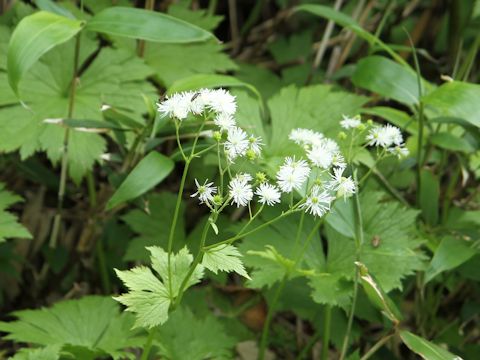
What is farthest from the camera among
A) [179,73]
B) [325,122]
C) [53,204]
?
[53,204]

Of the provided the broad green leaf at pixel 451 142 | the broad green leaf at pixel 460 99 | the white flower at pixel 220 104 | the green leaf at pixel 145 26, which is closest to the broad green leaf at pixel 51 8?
the green leaf at pixel 145 26

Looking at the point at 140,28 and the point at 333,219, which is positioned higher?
the point at 140,28

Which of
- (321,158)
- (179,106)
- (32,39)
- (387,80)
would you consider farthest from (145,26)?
(387,80)

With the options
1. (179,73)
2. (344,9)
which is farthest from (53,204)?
(344,9)

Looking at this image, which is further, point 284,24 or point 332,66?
point 284,24

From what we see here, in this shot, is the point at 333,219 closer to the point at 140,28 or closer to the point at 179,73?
the point at 140,28

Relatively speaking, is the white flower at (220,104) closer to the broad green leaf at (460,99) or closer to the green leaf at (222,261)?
the green leaf at (222,261)
